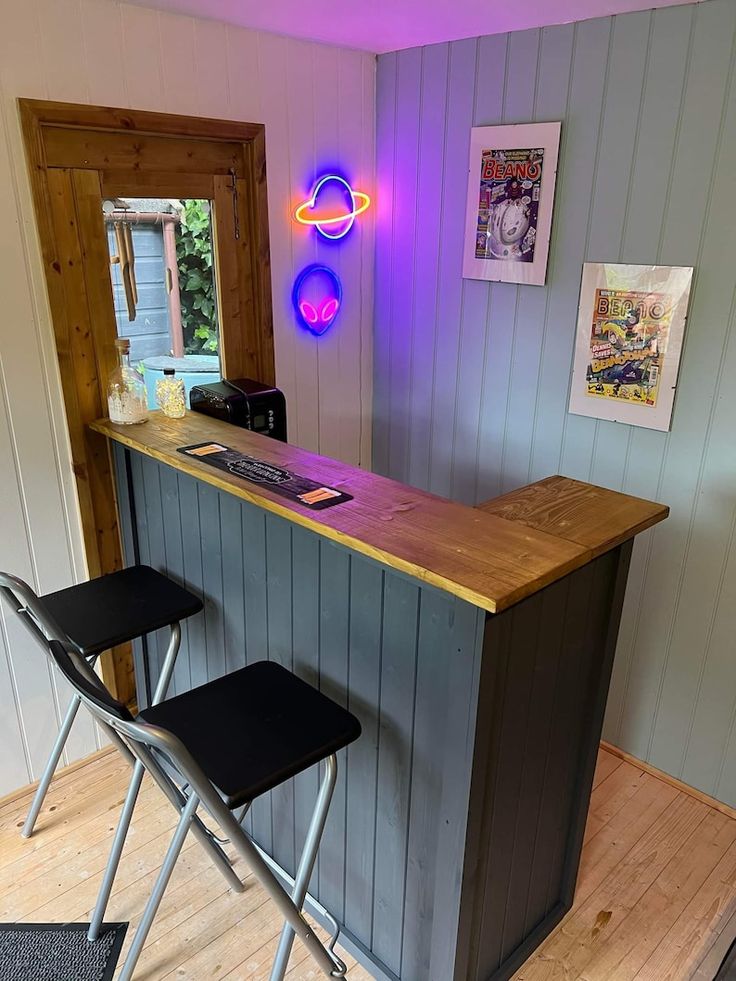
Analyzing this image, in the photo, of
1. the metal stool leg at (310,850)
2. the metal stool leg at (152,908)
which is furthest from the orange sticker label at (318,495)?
the metal stool leg at (152,908)

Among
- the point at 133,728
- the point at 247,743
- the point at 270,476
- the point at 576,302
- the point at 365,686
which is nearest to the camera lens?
the point at 133,728

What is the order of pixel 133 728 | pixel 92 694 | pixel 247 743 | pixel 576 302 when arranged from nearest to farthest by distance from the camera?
pixel 133 728 < pixel 92 694 < pixel 247 743 < pixel 576 302

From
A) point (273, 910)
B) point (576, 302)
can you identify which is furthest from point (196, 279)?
point (273, 910)

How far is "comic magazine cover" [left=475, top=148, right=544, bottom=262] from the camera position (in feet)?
7.73

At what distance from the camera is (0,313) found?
6.48 ft

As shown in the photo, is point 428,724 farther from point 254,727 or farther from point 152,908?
point 152,908

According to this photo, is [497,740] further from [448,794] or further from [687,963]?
[687,963]

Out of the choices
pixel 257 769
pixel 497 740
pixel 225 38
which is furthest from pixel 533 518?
pixel 225 38

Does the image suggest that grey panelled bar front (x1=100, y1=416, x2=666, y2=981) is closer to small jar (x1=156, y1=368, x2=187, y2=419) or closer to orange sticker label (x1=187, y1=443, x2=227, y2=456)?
orange sticker label (x1=187, y1=443, x2=227, y2=456)

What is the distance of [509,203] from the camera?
7.99 feet

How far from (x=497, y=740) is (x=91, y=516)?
4.85ft

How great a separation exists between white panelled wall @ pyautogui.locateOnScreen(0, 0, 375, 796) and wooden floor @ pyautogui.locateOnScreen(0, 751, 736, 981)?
268 millimetres

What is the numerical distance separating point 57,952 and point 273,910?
542 mm

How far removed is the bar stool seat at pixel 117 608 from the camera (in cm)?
186
